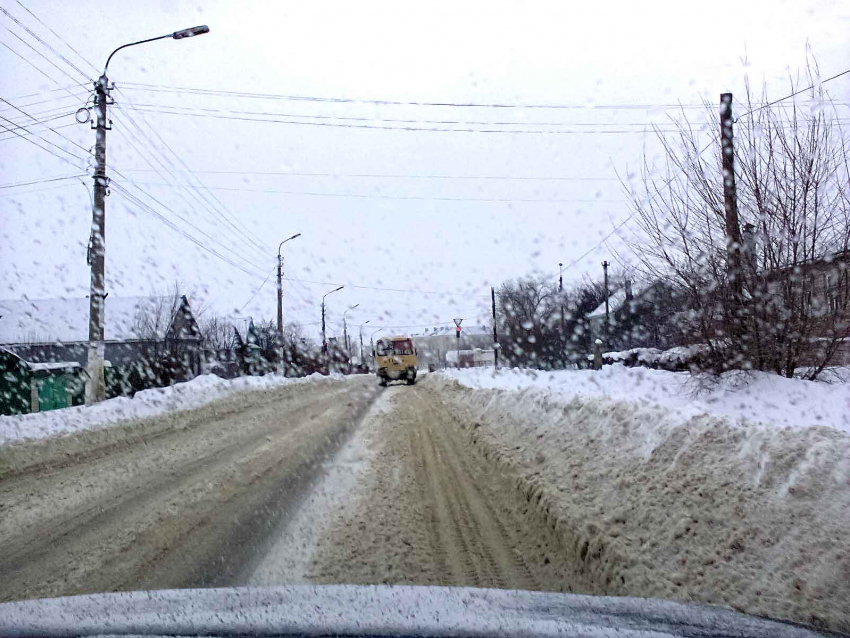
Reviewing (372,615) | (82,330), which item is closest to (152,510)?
(372,615)

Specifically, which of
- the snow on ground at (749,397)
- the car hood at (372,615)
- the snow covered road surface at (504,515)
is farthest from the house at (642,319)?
the car hood at (372,615)

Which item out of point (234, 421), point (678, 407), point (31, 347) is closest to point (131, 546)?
point (678, 407)

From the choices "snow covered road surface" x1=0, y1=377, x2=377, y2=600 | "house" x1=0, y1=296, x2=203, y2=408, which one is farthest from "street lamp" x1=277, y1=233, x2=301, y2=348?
"snow covered road surface" x1=0, y1=377, x2=377, y2=600

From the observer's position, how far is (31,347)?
4334 cm

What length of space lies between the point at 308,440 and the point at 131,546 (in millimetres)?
7025

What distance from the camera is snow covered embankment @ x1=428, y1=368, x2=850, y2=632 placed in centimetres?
385

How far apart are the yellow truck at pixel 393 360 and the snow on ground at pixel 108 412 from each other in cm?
1672

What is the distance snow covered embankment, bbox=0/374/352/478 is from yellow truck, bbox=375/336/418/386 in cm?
1859

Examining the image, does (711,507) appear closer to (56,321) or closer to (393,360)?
(393,360)

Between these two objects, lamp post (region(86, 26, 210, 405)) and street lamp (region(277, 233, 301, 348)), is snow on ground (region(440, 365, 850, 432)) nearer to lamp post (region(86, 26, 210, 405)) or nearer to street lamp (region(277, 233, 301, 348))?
lamp post (region(86, 26, 210, 405))

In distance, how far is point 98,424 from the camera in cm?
1363

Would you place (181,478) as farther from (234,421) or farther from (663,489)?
(234,421)

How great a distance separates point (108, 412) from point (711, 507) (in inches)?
552

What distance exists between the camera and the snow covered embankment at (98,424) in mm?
10852
